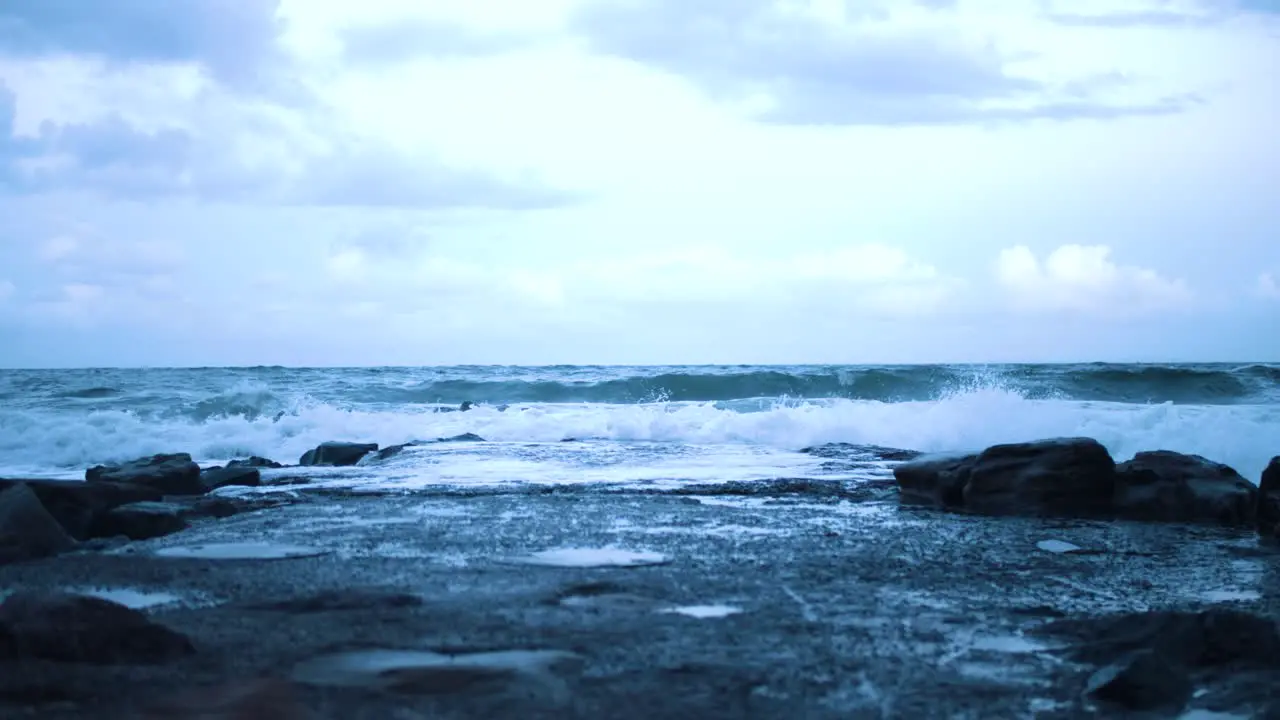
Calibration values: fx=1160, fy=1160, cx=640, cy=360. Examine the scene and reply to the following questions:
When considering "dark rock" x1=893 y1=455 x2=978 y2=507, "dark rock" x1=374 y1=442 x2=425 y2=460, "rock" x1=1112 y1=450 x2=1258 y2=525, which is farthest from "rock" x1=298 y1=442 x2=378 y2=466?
"rock" x1=1112 y1=450 x2=1258 y2=525

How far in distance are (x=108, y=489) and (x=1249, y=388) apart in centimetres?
3043

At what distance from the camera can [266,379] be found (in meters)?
43.8

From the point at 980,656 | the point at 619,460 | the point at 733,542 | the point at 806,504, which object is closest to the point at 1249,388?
the point at 619,460

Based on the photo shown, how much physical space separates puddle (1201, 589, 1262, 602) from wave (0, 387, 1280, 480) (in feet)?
29.0

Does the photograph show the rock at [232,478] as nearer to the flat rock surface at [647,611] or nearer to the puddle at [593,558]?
the flat rock surface at [647,611]

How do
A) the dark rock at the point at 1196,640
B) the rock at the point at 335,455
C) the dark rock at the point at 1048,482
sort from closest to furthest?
the dark rock at the point at 1196,640
the dark rock at the point at 1048,482
the rock at the point at 335,455

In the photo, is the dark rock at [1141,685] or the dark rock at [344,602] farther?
the dark rock at [344,602]

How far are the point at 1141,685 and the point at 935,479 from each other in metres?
6.03

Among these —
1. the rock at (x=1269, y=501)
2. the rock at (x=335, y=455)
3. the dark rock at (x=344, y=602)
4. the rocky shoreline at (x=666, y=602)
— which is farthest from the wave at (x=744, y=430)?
the dark rock at (x=344, y=602)

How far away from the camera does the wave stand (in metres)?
14.5

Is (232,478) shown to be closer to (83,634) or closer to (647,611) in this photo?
(647,611)

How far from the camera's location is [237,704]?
10.7ft

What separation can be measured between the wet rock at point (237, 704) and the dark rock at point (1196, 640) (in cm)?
259

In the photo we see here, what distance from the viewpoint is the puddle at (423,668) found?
3.51 m
